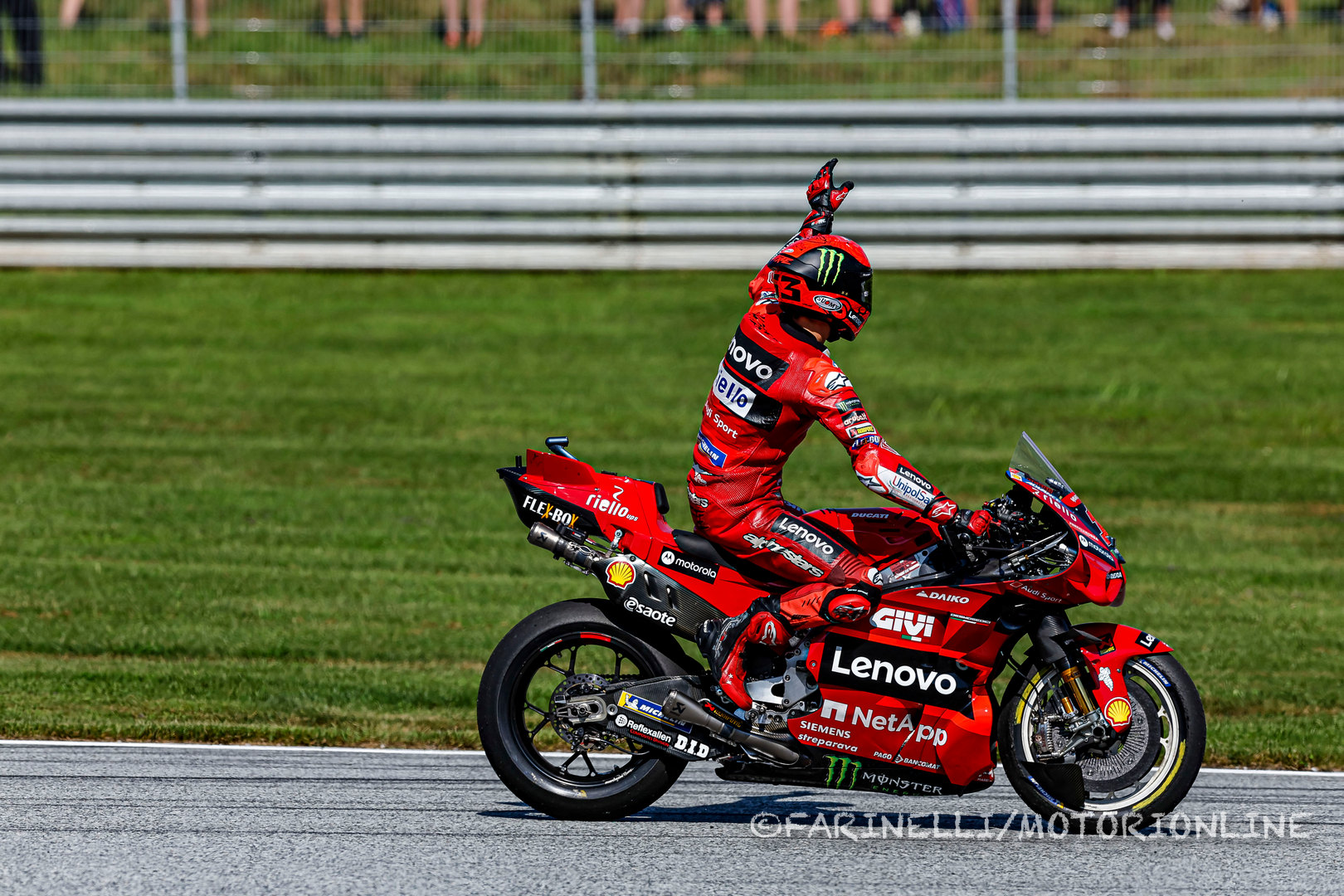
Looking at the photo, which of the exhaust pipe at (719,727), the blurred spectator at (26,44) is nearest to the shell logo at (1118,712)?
the exhaust pipe at (719,727)

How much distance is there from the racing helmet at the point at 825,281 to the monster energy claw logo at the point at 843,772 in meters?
1.50

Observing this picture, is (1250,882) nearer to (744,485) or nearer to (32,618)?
(744,485)

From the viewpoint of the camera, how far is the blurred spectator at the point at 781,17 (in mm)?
15352

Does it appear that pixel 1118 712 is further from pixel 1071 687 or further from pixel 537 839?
pixel 537 839

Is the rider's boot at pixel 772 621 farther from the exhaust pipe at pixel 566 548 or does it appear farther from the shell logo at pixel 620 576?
the exhaust pipe at pixel 566 548

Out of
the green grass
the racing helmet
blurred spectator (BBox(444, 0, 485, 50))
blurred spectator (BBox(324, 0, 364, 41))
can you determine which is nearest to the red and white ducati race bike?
the racing helmet

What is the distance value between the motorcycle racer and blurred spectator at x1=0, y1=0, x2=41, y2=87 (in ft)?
37.2

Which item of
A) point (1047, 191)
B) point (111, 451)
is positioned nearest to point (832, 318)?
point (111, 451)

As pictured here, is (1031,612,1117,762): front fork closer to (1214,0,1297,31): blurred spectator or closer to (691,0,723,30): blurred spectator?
(691,0,723,30): blurred spectator

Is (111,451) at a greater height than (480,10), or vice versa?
(480,10)

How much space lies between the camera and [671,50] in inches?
612

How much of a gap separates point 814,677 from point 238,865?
203 centimetres

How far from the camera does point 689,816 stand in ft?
21.2

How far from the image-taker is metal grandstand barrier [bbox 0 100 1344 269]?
1530 centimetres
